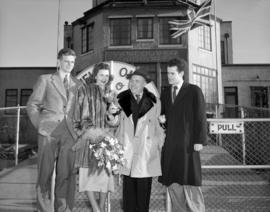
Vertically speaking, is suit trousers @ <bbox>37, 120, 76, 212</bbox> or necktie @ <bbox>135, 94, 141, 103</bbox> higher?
necktie @ <bbox>135, 94, 141, 103</bbox>

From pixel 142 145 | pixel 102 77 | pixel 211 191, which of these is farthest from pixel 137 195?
pixel 211 191

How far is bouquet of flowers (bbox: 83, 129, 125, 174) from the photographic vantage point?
370cm

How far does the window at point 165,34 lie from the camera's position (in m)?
19.9

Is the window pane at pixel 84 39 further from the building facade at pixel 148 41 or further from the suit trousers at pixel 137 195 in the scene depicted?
the suit trousers at pixel 137 195

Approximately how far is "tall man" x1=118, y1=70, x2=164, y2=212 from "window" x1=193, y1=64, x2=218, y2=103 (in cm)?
1657

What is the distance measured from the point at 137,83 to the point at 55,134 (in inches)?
48.5

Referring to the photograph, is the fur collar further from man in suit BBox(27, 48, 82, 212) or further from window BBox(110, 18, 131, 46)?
window BBox(110, 18, 131, 46)

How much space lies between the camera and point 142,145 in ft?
13.0

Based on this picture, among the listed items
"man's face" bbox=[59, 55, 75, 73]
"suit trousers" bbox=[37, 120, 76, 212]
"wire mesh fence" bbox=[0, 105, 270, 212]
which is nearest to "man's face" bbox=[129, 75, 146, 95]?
"man's face" bbox=[59, 55, 75, 73]

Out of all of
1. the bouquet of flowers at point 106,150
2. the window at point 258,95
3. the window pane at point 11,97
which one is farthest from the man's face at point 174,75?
the window pane at point 11,97

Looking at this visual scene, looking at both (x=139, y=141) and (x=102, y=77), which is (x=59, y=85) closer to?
(x=102, y=77)

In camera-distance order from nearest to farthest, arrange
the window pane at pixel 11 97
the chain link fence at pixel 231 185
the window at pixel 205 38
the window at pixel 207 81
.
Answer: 1. the chain link fence at pixel 231 185
2. the window at pixel 207 81
3. the window at pixel 205 38
4. the window pane at pixel 11 97

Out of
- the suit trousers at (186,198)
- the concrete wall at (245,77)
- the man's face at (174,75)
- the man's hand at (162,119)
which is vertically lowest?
the suit trousers at (186,198)

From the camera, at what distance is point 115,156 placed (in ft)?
12.2
